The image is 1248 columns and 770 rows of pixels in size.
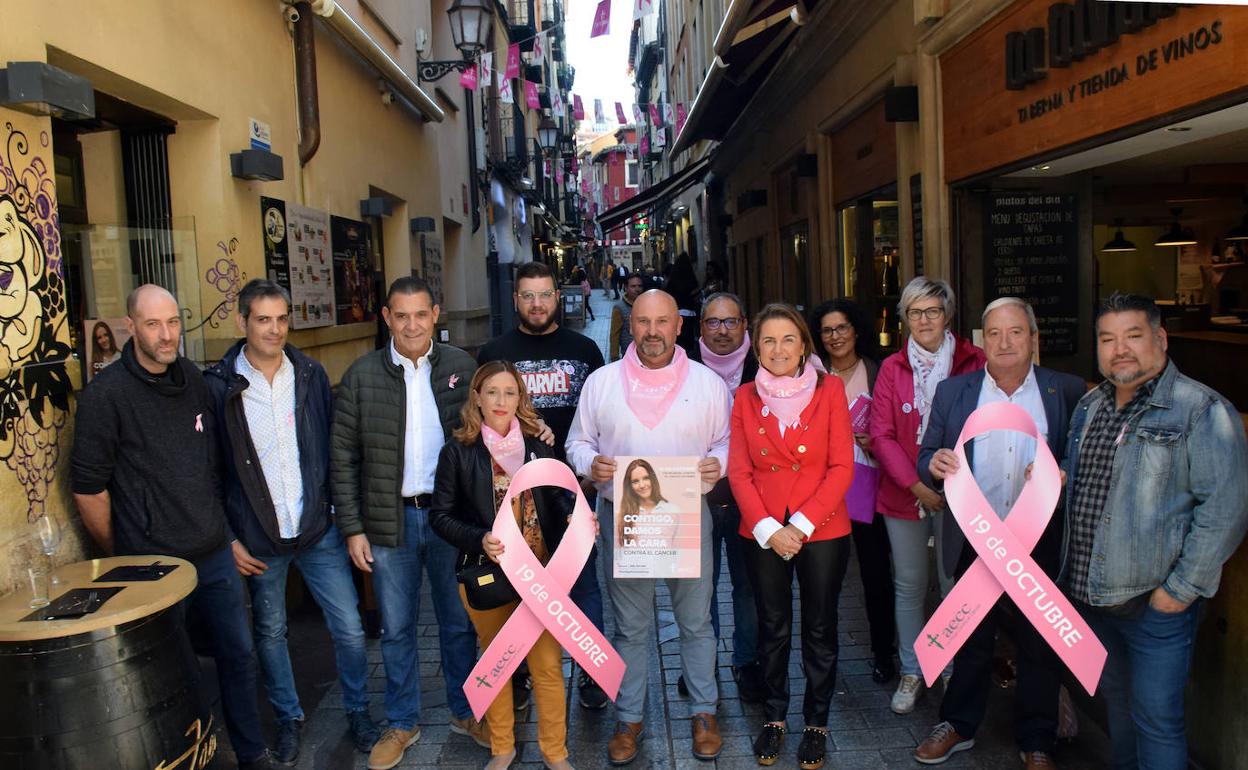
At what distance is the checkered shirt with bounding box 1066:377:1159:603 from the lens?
3152 mm

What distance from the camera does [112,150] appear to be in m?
5.50

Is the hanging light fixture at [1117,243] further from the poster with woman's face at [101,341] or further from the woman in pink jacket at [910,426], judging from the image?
the poster with woman's face at [101,341]

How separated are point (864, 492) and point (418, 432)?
216 cm

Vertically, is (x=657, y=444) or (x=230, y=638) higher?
(x=657, y=444)

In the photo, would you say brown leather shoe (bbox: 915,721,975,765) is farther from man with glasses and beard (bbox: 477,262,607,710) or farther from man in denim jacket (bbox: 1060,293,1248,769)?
man with glasses and beard (bbox: 477,262,607,710)

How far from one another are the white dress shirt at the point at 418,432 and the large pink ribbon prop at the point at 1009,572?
214 cm

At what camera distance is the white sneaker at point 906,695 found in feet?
13.8

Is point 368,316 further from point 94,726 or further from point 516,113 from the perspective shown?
point 516,113

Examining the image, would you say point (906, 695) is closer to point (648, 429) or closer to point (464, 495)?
point (648, 429)

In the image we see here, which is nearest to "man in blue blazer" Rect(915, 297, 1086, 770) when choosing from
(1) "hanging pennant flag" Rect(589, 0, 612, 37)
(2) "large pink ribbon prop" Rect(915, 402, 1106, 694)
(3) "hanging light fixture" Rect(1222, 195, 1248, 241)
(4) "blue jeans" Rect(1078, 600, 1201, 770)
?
(2) "large pink ribbon prop" Rect(915, 402, 1106, 694)

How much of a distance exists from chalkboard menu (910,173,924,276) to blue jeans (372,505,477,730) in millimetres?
4540

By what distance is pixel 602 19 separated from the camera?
13.7 meters

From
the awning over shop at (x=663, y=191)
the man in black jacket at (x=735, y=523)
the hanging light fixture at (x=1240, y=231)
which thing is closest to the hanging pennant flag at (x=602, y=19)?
the awning over shop at (x=663, y=191)

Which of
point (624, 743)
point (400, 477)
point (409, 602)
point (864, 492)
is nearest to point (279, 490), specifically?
point (400, 477)
